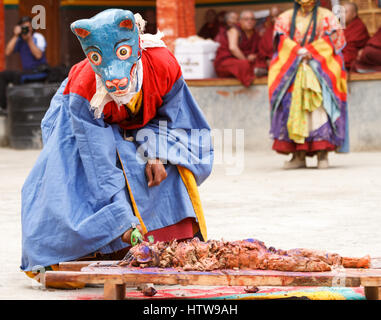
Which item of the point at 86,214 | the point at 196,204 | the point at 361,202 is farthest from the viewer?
the point at 361,202

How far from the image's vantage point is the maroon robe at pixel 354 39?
1199 centimetres

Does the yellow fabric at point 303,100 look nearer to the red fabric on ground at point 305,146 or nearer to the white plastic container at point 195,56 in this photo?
the red fabric on ground at point 305,146

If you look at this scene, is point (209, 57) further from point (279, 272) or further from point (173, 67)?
point (279, 272)

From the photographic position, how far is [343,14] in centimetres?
1223

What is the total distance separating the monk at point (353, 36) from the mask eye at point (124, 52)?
8008mm

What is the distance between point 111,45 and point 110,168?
55 cm

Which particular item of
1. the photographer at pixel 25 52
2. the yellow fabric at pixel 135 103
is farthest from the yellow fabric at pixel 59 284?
the photographer at pixel 25 52

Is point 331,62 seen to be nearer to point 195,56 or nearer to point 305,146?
point 305,146

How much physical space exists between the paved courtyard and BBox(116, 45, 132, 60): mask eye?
3.39 feet

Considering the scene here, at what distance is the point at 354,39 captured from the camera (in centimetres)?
1208

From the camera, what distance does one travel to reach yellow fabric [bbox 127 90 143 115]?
4375mm

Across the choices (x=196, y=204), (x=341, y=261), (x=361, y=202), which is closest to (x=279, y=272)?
(x=341, y=261)

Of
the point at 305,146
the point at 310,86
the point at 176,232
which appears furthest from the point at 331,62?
the point at 176,232
